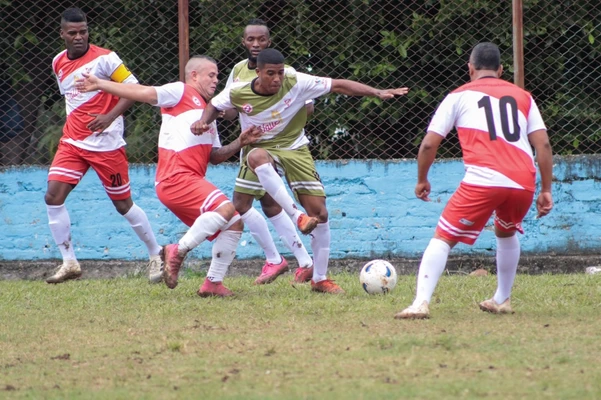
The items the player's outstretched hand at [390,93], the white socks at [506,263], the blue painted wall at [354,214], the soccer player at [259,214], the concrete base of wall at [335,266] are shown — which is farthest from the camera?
the blue painted wall at [354,214]

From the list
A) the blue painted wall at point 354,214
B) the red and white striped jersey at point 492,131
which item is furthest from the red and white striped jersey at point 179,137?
the blue painted wall at point 354,214

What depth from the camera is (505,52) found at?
10.0 metres

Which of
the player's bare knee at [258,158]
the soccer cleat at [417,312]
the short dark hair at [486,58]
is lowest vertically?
the soccer cleat at [417,312]

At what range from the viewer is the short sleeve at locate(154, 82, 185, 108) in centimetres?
742

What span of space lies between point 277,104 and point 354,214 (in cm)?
263

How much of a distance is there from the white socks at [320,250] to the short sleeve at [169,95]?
150 cm

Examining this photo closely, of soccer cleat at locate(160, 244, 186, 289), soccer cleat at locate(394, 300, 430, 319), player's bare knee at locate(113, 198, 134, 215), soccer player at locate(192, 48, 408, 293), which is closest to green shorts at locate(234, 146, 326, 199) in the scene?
soccer player at locate(192, 48, 408, 293)

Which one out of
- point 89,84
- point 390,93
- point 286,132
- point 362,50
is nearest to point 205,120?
point 286,132

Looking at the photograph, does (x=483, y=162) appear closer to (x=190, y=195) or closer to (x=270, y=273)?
(x=190, y=195)

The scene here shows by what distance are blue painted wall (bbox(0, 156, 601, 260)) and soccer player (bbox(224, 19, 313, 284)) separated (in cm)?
156

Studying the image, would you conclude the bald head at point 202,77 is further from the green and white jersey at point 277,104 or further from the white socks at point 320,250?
the white socks at point 320,250

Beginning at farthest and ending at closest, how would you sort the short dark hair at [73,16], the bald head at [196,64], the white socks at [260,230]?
1. the short dark hair at [73,16]
2. the white socks at [260,230]
3. the bald head at [196,64]

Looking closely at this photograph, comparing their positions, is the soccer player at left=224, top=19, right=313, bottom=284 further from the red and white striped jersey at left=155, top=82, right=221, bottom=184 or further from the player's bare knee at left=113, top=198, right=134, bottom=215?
the player's bare knee at left=113, top=198, right=134, bottom=215

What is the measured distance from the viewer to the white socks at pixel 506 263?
21.0 ft
